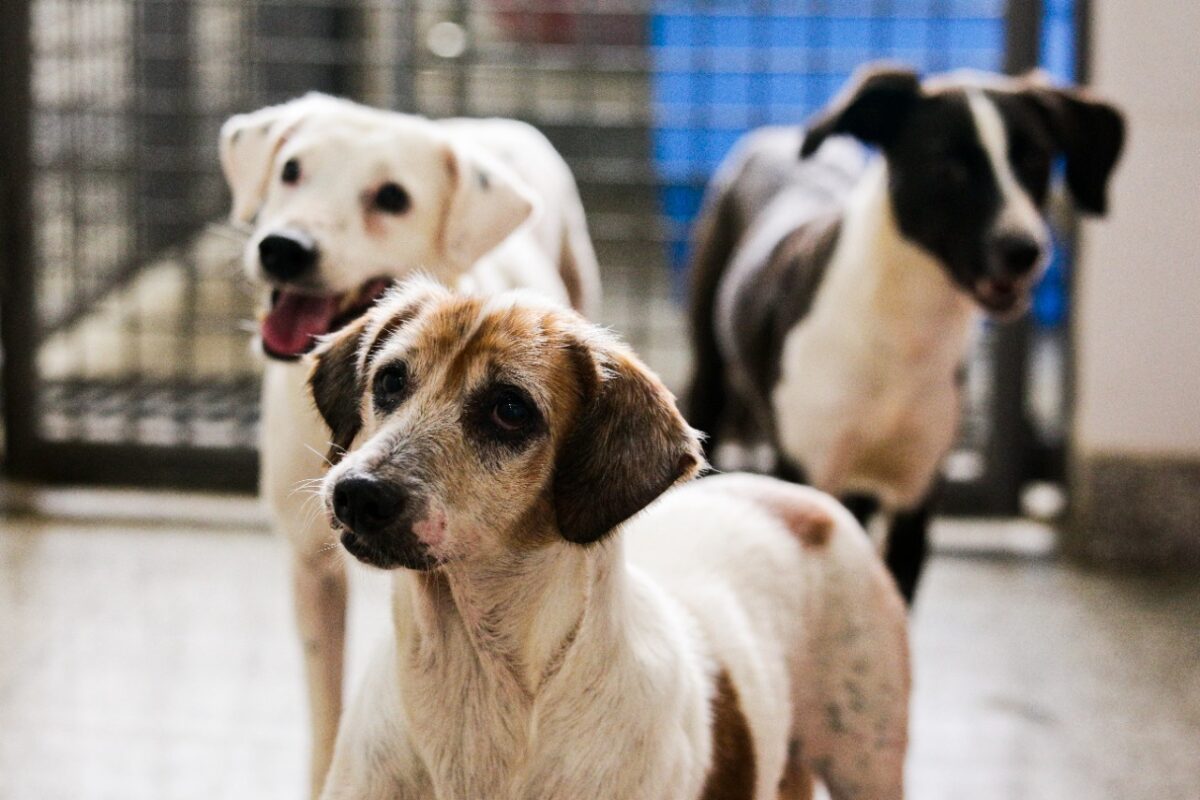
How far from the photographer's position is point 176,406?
4789 mm

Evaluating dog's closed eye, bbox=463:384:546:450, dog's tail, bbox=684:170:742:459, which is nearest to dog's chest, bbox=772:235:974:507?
dog's tail, bbox=684:170:742:459

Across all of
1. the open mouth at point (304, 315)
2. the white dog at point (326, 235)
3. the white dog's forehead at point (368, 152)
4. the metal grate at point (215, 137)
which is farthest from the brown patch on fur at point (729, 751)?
the metal grate at point (215, 137)

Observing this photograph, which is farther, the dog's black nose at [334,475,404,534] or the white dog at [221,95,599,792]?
the white dog at [221,95,599,792]

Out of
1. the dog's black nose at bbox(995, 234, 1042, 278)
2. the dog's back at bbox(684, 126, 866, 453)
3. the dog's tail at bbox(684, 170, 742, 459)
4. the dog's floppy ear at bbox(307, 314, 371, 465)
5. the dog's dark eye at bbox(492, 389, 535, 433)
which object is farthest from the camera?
the dog's tail at bbox(684, 170, 742, 459)

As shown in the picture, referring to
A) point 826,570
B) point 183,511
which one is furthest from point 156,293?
point 826,570

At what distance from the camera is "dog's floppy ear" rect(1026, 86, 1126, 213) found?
10.3 ft

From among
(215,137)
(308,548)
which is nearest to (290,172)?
(308,548)

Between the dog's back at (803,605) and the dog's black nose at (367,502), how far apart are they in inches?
21.7

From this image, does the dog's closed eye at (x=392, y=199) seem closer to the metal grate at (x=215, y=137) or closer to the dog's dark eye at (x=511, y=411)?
the dog's dark eye at (x=511, y=411)

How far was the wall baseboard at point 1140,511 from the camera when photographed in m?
4.15

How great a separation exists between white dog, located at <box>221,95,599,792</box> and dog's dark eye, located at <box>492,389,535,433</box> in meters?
0.84

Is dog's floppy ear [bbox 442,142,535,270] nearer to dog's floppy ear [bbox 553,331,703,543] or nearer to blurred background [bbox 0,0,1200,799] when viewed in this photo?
blurred background [bbox 0,0,1200,799]

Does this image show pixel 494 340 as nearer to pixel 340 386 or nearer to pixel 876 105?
pixel 340 386

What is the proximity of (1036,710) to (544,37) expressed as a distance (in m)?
4.96
